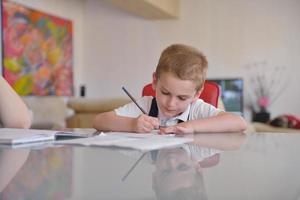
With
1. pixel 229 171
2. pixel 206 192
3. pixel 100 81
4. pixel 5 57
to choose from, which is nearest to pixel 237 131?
pixel 229 171

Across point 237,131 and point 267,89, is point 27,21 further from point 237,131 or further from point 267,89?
point 237,131

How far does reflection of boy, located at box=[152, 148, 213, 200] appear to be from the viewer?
1.48ft

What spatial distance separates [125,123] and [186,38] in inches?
186

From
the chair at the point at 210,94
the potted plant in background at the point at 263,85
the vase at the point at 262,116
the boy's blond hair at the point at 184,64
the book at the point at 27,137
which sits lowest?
the vase at the point at 262,116

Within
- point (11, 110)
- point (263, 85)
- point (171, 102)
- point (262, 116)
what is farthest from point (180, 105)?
point (263, 85)

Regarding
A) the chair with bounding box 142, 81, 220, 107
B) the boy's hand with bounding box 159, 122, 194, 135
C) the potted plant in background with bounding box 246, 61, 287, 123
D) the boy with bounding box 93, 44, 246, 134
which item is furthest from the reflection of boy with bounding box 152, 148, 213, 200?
the potted plant in background with bounding box 246, 61, 287, 123

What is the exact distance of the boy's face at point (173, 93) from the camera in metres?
1.44

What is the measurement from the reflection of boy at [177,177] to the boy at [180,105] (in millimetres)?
541

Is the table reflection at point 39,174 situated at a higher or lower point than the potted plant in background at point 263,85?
higher

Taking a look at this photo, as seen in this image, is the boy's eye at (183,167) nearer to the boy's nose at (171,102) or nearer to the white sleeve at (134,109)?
the boy's nose at (171,102)

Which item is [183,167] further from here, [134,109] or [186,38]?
[186,38]

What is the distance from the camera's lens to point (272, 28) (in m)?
5.64

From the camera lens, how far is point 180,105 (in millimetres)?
1465

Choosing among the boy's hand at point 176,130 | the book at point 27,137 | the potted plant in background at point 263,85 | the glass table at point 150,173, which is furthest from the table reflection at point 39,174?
the potted plant in background at point 263,85
